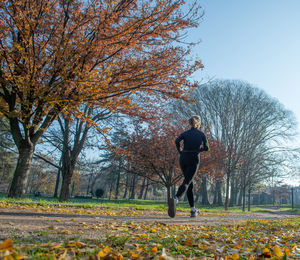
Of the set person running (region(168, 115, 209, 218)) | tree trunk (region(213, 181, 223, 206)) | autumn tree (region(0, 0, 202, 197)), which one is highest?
autumn tree (region(0, 0, 202, 197))

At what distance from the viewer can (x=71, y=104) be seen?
19.4 ft

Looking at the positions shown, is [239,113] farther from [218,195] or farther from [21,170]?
[21,170]

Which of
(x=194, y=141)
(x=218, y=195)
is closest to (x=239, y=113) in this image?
(x=218, y=195)

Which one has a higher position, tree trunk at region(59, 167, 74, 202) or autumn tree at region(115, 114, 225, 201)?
autumn tree at region(115, 114, 225, 201)

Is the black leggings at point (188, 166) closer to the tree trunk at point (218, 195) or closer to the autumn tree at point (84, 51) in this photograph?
the autumn tree at point (84, 51)

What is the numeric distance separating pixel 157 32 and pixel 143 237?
518 centimetres

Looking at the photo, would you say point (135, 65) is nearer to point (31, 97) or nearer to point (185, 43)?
point (185, 43)

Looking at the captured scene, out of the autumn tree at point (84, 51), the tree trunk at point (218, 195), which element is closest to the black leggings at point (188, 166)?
the autumn tree at point (84, 51)

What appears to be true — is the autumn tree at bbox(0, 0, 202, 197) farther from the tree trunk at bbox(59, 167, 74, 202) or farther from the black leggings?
the tree trunk at bbox(59, 167, 74, 202)

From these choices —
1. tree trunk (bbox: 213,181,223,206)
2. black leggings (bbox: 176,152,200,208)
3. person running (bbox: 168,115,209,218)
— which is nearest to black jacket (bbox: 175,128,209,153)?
person running (bbox: 168,115,209,218)


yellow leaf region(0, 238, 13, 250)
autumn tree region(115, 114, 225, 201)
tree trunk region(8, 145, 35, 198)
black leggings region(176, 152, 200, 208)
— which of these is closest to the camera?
yellow leaf region(0, 238, 13, 250)

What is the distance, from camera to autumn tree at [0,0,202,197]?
5484mm

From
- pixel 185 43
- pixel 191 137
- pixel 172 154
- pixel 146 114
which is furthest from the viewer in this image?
pixel 172 154

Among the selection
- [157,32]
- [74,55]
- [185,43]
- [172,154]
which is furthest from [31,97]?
[172,154]
